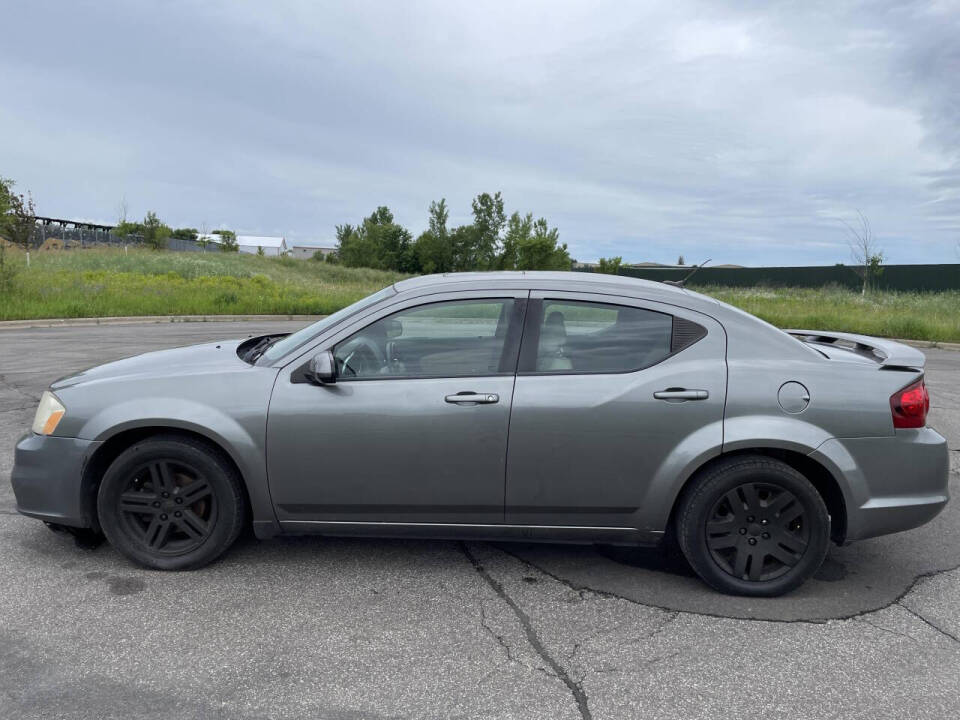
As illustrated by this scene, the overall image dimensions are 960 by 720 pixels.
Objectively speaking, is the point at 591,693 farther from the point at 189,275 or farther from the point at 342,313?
the point at 189,275

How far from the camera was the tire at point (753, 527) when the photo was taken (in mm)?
3400

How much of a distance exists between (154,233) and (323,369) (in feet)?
222

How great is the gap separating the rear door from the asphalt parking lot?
1.67 ft

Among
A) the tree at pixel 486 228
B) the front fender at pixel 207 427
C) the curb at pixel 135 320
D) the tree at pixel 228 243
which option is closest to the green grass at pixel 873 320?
the curb at pixel 135 320

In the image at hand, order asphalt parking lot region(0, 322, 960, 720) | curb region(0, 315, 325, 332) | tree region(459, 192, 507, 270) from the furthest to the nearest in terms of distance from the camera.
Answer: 1. tree region(459, 192, 507, 270)
2. curb region(0, 315, 325, 332)
3. asphalt parking lot region(0, 322, 960, 720)

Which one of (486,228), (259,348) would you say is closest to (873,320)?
(259,348)

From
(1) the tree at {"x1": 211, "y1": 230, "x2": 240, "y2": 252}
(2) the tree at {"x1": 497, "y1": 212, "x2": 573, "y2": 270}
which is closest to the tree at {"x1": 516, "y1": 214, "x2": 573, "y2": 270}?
(2) the tree at {"x1": 497, "y1": 212, "x2": 573, "y2": 270}

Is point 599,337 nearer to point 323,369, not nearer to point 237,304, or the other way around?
point 323,369

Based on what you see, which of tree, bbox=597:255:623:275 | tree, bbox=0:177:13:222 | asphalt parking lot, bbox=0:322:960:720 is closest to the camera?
asphalt parking lot, bbox=0:322:960:720

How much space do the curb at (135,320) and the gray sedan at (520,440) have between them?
15.6 m

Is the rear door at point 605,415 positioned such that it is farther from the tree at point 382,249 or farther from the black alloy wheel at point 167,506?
the tree at point 382,249

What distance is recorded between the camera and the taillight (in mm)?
3420

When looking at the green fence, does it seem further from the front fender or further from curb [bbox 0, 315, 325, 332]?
the front fender

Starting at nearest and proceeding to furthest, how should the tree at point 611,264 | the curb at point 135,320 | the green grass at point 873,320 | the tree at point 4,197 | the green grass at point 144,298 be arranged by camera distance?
the curb at point 135,320 < the green grass at point 873,320 < the green grass at point 144,298 < the tree at point 4,197 < the tree at point 611,264
